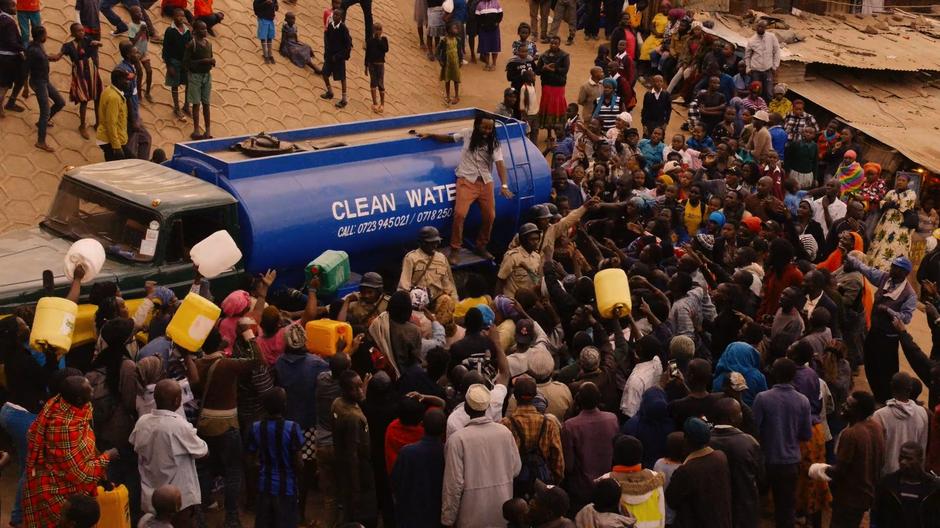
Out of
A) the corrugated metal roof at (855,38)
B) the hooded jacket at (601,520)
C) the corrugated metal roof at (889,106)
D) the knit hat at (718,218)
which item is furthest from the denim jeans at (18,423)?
the corrugated metal roof at (855,38)

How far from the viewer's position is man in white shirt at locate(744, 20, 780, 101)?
19953mm

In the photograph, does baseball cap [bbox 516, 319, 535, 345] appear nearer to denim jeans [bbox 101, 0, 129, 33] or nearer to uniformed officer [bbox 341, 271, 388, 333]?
uniformed officer [bbox 341, 271, 388, 333]

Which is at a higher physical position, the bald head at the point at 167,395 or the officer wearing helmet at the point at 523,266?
the bald head at the point at 167,395

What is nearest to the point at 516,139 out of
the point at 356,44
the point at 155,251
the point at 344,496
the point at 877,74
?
the point at 155,251

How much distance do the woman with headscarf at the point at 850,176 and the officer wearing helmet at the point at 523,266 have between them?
6053 mm

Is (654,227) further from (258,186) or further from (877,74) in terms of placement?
(877,74)

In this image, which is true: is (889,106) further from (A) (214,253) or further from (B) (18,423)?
(B) (18,423)

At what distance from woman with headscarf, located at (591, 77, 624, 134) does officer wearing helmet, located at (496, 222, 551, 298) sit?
19.5 feet

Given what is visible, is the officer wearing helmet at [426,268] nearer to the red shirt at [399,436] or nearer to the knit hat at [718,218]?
the red shirt at [399,436]

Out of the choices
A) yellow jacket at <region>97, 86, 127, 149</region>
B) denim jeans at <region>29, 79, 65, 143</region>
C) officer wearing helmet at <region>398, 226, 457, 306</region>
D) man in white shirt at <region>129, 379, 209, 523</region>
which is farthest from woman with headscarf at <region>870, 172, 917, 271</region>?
denim jeans at <region>29, 79, 65, 143</region>

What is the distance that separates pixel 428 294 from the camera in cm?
1139

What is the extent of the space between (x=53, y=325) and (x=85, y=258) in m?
1.05

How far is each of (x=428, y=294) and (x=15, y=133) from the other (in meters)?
6.82

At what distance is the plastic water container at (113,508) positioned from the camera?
26.2ft
